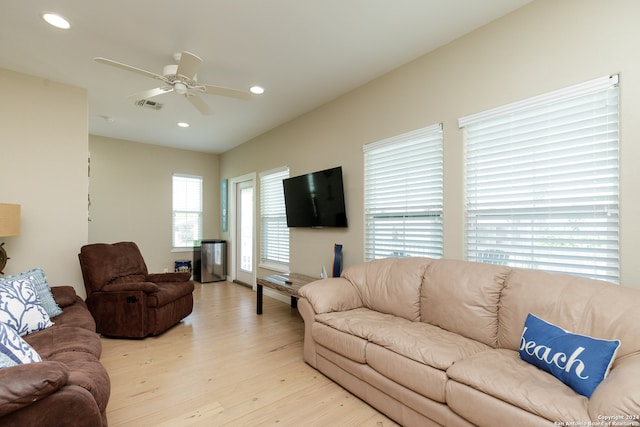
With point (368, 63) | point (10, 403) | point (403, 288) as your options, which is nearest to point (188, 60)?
point (368, 63)

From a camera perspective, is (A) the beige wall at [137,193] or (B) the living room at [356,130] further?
(A) the beige wall at [137,193]

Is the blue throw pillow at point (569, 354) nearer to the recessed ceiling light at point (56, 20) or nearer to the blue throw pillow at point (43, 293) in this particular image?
the blue throw pillow at point (43, 293)

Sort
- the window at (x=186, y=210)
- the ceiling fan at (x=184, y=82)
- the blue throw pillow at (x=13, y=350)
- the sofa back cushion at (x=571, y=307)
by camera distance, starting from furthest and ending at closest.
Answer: the window at (x=186, y=210) < the ceiling fan at (x=184, y=82) < the sofa back cushion at (x=571, y=307) < the blue throw pillow at (x=13, y=350)

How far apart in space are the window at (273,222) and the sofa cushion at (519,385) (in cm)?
361

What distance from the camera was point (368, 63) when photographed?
315cm

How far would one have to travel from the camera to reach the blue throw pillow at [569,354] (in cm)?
141

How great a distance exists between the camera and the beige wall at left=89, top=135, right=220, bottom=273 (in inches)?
223

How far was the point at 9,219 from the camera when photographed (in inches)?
109

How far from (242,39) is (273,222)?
10.4 feet

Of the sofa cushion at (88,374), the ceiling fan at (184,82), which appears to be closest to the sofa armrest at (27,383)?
the sofa cushion at (88,374)

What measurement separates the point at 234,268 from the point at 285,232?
2178 millimetres

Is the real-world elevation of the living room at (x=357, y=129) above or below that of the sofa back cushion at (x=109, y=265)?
above

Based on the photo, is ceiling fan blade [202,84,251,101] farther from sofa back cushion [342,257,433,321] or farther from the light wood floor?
the light wood floor

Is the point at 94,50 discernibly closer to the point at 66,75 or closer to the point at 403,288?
the point at 66,75
